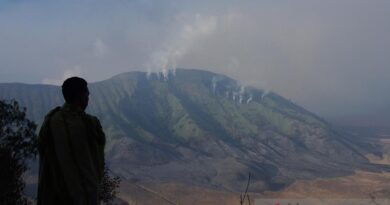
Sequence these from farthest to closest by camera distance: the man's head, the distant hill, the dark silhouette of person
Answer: the distant hill
the man's head
the dark silhouette of person

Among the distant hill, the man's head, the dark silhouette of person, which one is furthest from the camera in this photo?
the distant hill

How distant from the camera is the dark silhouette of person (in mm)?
3787

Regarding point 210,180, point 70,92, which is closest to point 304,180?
point 210,180

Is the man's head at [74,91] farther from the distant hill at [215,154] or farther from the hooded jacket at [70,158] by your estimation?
the distant hill at [215,154]

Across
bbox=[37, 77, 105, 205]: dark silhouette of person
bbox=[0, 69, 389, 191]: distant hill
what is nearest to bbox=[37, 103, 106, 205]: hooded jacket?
bbox=[37, 77, 105, 205]: dark silhouette of person

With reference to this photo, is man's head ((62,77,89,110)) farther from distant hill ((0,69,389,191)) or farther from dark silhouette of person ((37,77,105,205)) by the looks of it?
distant hill ((0,69,389,191))

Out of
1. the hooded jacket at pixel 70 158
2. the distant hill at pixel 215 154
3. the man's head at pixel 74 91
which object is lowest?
the hooded jacket at pixel 70 158

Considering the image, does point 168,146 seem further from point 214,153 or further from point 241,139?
point 241,139

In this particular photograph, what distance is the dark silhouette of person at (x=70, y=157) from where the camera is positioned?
3.79 m

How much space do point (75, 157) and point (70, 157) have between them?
0.04m

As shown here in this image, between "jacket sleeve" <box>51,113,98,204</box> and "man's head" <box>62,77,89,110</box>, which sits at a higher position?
"man's head" <box>62,77,89,110</box>

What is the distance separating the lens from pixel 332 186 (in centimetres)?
11638

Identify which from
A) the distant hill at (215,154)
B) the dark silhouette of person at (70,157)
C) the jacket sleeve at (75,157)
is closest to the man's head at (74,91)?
the dark silhouette of person at (70,157)

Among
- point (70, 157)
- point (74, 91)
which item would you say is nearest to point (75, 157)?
point (70, 157)
